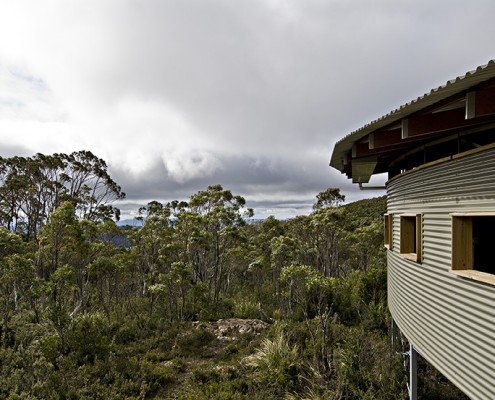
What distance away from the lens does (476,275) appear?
147 inches

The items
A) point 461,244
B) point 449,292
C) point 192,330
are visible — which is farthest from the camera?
point 192,330

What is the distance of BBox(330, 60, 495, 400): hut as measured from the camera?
3594 mm

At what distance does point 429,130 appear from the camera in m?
4.62

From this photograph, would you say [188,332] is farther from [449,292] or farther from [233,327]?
[449,292]

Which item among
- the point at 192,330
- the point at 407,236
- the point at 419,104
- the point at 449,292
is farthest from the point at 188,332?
the point at 419,104

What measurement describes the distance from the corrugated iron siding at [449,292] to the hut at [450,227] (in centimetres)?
1

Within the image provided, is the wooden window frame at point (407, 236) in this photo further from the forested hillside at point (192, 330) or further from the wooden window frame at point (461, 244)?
the forested hillside at point (192, 330)

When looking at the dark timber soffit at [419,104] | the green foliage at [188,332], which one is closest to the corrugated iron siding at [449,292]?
the dark timber soffit at [419,104]

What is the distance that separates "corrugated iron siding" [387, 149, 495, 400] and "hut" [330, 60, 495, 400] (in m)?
0.01

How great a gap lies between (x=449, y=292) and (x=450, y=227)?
85 cm

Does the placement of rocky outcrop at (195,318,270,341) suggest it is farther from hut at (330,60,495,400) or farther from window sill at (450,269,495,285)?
window sill at (450,269,495,285)

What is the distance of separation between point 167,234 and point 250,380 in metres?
12.4

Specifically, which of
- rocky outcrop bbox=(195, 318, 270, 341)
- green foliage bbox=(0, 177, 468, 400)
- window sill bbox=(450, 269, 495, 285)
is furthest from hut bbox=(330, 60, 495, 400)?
rocky outcrop bbox=(195, 318, 270, 341)

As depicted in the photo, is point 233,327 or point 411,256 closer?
point 411,256
